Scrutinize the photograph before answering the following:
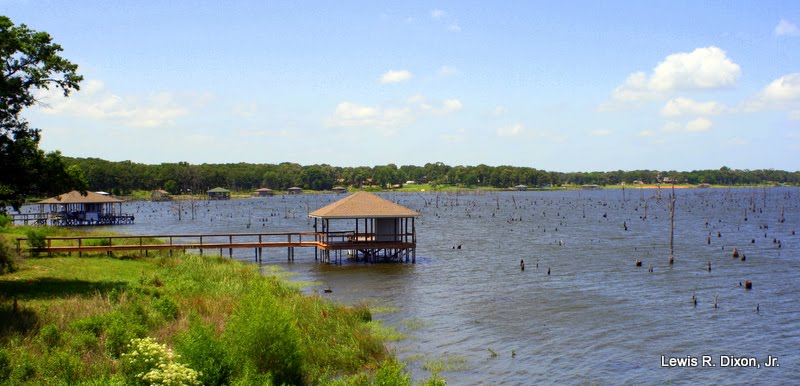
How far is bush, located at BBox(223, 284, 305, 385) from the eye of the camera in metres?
18.5

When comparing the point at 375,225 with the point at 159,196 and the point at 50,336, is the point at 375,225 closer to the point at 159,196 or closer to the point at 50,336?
the point at 50,336

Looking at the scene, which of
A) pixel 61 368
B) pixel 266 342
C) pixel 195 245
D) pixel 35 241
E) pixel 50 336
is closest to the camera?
pixel 61 368

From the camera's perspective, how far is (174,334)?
2208 centimetres

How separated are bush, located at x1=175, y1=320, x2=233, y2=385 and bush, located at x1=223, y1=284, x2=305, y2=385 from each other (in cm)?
61

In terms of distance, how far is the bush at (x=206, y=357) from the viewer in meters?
17.1

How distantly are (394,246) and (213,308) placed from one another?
26.3 metres

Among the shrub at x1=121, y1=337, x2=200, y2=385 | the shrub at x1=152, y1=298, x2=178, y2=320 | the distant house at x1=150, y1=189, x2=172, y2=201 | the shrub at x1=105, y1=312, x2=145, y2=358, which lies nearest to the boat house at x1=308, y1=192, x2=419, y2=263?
the shrub at x1=152, y1=298, x2=178, y2=320

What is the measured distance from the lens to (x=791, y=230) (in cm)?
8906

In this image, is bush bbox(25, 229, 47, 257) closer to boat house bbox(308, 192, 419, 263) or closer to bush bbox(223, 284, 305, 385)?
boat house bbox(308, 192, 419, 263)

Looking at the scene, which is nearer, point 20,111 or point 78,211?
point 20,111

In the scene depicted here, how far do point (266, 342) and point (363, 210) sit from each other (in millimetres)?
32704

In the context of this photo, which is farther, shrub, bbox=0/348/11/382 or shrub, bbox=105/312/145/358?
shrub, bbox=105/312/145/358

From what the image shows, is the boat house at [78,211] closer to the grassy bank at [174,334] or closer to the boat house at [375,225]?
the boat house at [375,225]

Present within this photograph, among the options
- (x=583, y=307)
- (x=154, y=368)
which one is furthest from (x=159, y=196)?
(x=154, y=368)
